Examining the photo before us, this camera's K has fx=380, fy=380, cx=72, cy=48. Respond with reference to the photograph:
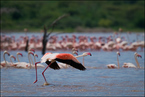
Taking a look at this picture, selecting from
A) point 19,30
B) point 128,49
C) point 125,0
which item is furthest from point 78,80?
point 125,0

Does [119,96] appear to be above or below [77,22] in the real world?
below

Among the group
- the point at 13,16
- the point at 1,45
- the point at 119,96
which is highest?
the point at 13,16

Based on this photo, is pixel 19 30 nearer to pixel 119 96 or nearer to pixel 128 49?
Result: pixel 128 49

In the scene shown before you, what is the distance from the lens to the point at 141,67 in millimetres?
11055

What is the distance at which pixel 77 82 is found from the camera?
28.8ft

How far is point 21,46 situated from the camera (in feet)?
57.5

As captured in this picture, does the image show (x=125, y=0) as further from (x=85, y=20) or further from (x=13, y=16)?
(x=13, y=16)

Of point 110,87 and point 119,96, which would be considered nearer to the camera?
point 119,96

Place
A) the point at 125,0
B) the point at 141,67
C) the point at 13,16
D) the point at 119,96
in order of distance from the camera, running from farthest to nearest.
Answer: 1. the point at 125,0
2. the point at 13,16
3. the point at 141,67
4. the point at 119,96

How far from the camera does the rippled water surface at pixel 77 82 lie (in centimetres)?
747

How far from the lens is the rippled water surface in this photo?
747 centimetres

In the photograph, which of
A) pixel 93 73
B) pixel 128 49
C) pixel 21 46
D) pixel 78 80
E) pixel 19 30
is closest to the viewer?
pixel 78 80

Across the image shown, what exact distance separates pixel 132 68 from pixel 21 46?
790cm

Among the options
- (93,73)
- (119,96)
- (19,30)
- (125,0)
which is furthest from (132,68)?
(125,0)
